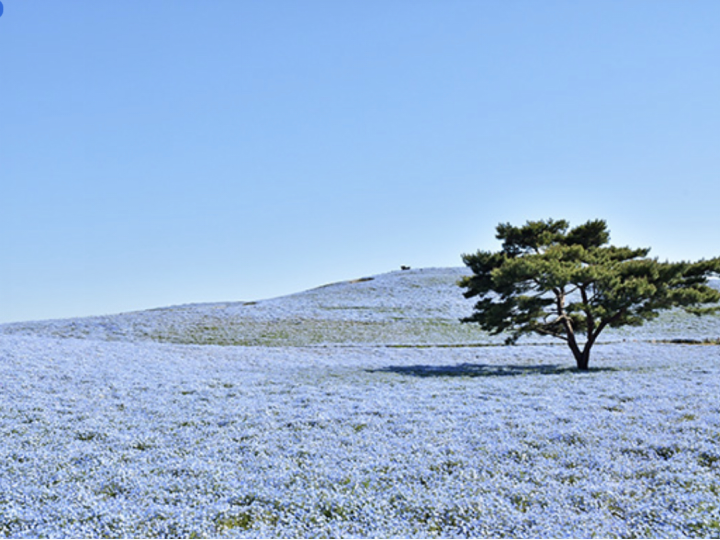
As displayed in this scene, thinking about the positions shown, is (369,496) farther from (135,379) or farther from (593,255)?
(593,255)

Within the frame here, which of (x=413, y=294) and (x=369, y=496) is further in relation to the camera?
(x=413, y=294)

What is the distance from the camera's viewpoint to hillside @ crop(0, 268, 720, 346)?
143ft

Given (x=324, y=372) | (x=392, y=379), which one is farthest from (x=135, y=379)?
(x=392, y=379)

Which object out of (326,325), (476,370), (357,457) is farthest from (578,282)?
(326,325)

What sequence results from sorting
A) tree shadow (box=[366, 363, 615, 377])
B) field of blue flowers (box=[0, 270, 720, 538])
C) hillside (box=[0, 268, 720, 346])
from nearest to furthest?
field of blue flowers (box=[0, 270, 720, 538]) < tree shadow (box=[366, 363, 615, 377]) < hillside (box=[0, 268, 720, 346])

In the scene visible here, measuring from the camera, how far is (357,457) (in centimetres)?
974

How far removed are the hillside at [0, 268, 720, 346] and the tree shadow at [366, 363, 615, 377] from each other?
45.1 feet

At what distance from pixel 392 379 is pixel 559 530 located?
15387 millimetres

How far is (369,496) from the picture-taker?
302 inches

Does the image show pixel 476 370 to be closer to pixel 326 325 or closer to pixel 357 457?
pixel 357 457

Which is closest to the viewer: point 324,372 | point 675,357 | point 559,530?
point 559,530

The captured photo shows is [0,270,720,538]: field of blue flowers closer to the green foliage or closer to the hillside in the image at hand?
the green foliage

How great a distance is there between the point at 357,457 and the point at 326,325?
1562 inches

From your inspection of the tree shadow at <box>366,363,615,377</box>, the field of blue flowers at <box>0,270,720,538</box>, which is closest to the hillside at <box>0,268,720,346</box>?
the tree shadow at <box>366,363,615,377</box>
